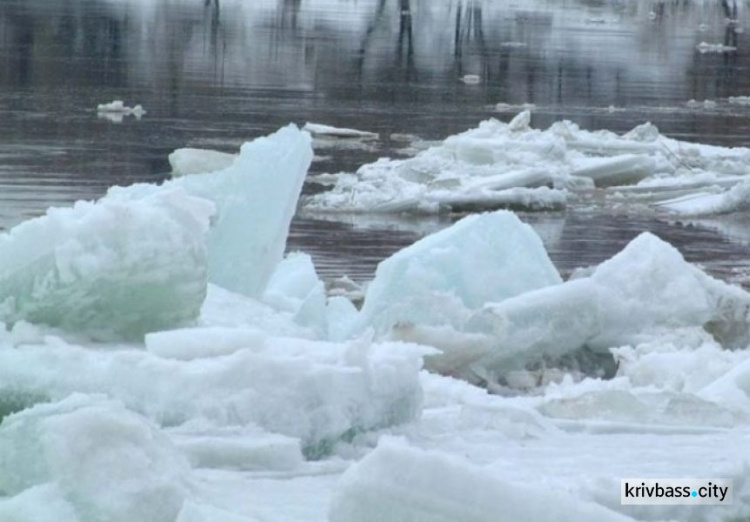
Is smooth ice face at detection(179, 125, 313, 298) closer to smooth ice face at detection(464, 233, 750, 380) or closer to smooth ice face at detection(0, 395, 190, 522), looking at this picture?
smooth ice face at detection(464, 233, 750, 380)

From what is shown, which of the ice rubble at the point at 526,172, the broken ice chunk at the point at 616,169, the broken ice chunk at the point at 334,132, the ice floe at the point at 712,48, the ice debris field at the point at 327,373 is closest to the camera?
the ice debris field at the point at 327,373

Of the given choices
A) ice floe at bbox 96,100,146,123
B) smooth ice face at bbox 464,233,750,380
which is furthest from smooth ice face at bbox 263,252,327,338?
ice floe at bbox 96,100,146,123

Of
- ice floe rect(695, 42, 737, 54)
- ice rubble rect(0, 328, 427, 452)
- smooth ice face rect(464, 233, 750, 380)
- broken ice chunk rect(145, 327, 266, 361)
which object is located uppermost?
broken ice chunk rect(145, 327, 266, 361)

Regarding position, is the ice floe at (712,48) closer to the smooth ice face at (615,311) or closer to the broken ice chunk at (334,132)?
the broken ice chunk at (334,132)

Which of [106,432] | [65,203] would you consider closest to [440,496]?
[106,432]

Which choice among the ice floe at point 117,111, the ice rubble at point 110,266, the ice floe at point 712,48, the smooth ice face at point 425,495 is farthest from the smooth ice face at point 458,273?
the ice floe at point 712,48

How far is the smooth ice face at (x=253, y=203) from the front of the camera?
6625mm

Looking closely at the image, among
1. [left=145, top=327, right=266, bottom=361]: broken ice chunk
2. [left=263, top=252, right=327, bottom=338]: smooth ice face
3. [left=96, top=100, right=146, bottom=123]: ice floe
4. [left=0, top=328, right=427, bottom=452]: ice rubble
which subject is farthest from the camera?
[left=96, top=100, right=146, bottom=123]: ice floe

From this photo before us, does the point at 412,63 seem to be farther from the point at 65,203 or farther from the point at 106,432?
the point at 106,432

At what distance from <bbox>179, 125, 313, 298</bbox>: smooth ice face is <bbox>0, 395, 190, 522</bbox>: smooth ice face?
112 inches

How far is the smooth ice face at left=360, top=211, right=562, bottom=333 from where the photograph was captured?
6.65 m

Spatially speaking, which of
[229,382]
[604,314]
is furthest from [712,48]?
[229,382]

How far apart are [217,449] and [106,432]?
0.58m

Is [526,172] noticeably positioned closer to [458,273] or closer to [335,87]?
[458,273]
